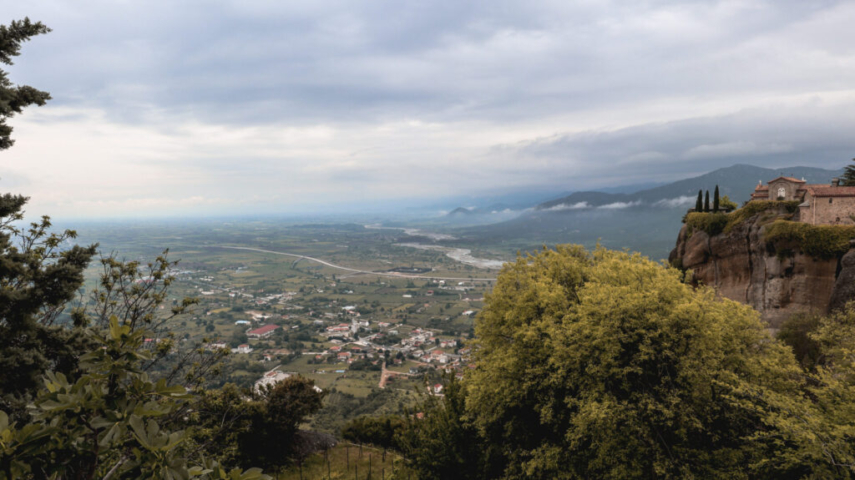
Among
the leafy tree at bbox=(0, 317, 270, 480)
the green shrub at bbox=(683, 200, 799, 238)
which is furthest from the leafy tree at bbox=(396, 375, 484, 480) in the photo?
the green shrub at bbox=(683, 200, 799, 238)

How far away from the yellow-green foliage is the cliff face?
38cm

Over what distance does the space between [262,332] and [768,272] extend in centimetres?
6964

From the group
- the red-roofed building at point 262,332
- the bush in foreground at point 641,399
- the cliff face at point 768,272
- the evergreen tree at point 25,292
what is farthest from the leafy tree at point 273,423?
the red-roofed building at point 262,332

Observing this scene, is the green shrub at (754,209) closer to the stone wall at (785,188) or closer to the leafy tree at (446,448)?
the stone wall at (785,188)

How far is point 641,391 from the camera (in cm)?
1267

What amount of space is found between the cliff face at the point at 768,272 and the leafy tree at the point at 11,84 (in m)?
29.2

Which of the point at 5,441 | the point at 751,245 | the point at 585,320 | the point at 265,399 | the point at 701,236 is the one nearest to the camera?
the point at 5,441

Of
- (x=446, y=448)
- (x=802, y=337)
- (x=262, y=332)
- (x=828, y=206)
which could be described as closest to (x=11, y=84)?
(x=446, y=448)

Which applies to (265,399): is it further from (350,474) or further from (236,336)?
(236,336)

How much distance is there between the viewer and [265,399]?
66.1 feet

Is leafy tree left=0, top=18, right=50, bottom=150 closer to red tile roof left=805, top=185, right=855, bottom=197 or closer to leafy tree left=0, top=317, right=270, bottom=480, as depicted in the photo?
leafy tree left=0, top=317, right=270, bottom=480

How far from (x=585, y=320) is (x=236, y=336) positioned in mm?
64824

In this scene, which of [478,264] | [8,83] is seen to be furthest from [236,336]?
[478,264]

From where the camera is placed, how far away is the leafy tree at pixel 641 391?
11.0 meters
